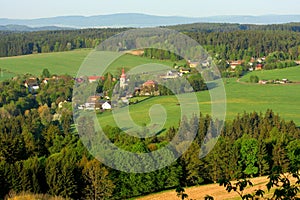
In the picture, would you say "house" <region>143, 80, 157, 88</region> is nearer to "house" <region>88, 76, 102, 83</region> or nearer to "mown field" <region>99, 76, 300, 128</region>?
"mown field" <region>99, 76, 300, 128</region>

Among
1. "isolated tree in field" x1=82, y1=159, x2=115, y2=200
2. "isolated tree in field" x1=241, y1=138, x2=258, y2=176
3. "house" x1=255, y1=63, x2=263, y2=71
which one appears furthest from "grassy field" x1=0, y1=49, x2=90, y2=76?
"isolated tree in field" x1=82, y1=159, x2=115, y2=200

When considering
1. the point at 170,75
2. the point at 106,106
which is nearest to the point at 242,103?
the point at 170,75

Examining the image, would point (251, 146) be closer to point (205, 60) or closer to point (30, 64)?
point (205, 60)

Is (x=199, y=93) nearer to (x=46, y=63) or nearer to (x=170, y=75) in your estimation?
(x=170, y=75)

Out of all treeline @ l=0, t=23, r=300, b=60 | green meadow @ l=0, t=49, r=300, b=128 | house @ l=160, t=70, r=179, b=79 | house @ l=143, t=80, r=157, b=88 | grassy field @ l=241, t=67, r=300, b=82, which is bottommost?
green meadow @ l=0, t=49, r=300, b=128

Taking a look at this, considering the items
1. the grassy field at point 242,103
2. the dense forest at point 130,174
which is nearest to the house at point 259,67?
the grassy field at point 242,103
